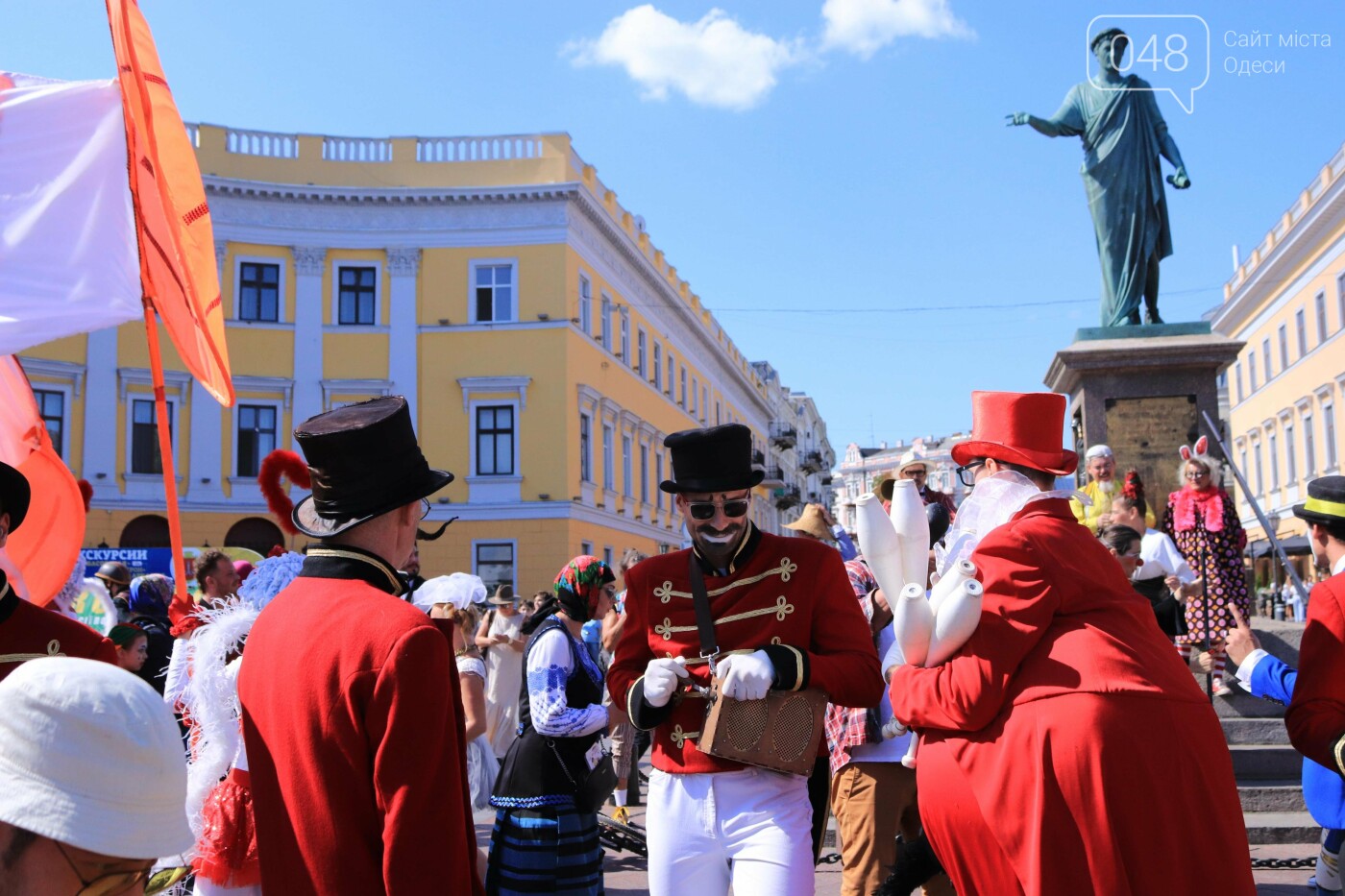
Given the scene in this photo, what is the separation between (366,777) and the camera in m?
2.47

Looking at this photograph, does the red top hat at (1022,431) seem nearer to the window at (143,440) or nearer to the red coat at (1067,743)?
the red coat at (1067,743)

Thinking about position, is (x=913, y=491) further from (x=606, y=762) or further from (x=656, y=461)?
(x=656, y=461)

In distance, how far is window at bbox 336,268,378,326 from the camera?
32.8 metres

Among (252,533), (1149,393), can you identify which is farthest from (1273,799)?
(252,533)

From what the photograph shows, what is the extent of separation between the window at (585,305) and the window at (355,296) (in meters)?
5.75

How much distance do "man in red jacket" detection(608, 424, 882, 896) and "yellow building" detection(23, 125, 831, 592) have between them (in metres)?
27.9

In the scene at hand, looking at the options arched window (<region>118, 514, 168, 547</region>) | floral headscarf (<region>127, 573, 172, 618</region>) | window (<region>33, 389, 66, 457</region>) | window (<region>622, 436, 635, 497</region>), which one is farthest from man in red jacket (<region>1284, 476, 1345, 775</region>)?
window (<region>622, 436, 635, 497</region>)

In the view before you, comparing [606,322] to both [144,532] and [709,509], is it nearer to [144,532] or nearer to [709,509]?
[144,532]

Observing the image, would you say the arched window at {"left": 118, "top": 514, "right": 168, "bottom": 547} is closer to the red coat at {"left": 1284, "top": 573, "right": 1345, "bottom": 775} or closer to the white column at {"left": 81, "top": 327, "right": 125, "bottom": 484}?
the white column at {"left": 81, "top": 327, "right": 125, "bottom": 484}

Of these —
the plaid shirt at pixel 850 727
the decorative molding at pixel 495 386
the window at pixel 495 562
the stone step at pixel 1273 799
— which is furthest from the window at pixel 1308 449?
the plaid shirt at pixel 850 727

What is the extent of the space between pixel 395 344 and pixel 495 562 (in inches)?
256

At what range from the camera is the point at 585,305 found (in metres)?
35.2

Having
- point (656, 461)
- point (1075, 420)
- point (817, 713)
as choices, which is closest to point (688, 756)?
point (817, 713)

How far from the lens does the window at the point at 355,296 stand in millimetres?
32781
